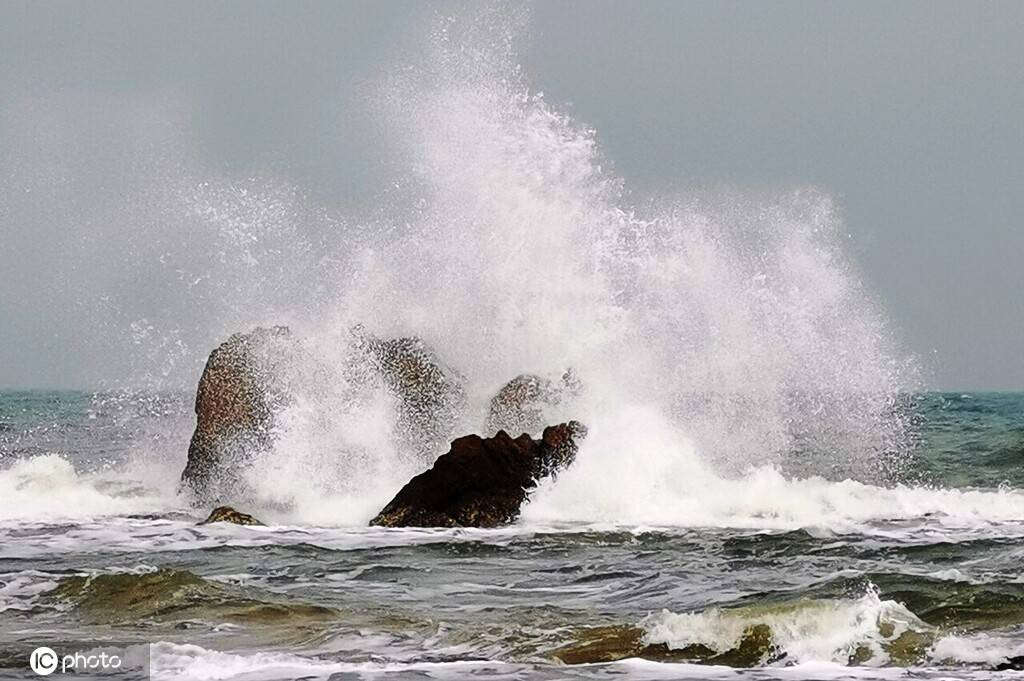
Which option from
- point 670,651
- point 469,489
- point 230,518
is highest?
point 469,489

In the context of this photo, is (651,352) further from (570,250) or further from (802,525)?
(802,525)

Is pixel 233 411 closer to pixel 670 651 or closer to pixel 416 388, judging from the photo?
pixel 416 388

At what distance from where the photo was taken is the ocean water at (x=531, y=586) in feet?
28.3

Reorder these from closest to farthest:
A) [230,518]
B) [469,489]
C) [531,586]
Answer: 1. [531,586]
2. [469,489]
3. [230,518]

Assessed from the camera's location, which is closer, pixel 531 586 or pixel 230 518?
pixel 531 586

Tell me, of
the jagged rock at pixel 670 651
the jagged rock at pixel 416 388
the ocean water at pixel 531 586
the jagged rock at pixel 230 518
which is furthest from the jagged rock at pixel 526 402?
the jagged rock at pixel 670 651

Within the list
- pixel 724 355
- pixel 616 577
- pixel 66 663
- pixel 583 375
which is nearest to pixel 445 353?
pixel 583 375

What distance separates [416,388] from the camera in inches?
774

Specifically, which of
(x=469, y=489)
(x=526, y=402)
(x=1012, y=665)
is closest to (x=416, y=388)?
(x=526, y=402)

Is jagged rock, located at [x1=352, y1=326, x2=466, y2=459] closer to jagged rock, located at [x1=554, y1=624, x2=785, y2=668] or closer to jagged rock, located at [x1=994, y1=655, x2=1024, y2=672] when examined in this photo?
jagged rock, located at [x1=554, y1=624, x2=785, y2=668]

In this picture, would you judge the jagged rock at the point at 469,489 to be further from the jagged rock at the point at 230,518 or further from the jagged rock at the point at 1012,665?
the jagged rock at the point at 1012,665

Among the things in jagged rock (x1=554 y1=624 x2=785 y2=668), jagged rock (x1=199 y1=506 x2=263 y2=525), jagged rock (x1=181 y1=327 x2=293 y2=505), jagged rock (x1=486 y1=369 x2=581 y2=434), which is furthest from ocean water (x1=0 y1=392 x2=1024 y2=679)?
jagged rock (x1=486 y1=369 x2=581 y2=434)

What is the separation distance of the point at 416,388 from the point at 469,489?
4327mm

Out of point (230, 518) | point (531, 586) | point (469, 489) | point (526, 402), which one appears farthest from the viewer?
point (526, 402)
